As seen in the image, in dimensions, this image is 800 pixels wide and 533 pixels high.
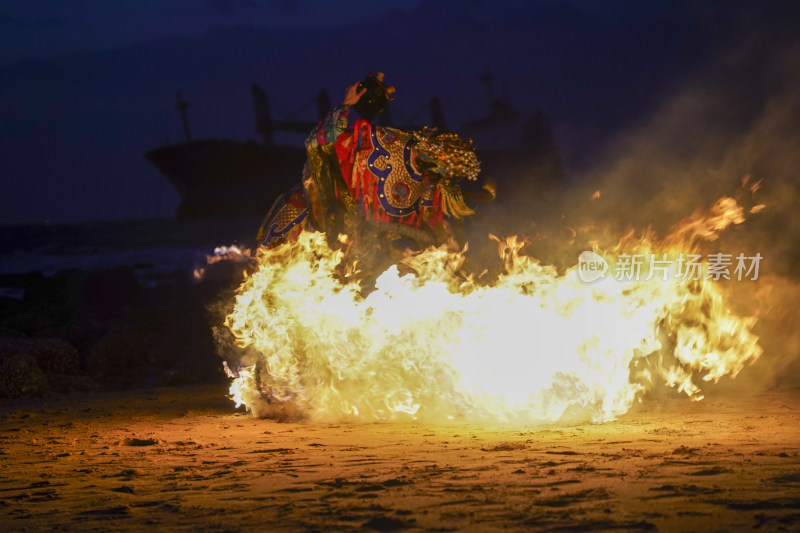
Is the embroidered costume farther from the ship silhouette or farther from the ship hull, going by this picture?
the ship hull

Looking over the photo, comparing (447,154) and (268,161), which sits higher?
(268,161)

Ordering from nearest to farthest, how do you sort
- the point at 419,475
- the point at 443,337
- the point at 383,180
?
the point at 419,475 < the point at 443,337 < the point at 383,180

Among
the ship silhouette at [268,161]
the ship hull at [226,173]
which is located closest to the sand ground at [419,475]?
the ship silhouette at [268,161]

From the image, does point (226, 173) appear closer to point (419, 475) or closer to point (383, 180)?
point (383, 180)

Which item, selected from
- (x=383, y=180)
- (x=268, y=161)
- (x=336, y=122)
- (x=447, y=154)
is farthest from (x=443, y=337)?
(x=268, y=161)

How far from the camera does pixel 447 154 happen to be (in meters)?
7.22

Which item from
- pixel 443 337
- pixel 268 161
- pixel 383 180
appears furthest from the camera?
pixel 268 161

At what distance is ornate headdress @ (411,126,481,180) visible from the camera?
721cm

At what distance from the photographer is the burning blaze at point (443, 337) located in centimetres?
649

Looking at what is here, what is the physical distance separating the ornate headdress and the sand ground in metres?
2.12

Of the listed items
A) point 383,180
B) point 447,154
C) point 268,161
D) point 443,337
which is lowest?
point 443,337

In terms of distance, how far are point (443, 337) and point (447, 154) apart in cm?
159

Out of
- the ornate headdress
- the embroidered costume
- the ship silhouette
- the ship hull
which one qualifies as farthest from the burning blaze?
the ship hull

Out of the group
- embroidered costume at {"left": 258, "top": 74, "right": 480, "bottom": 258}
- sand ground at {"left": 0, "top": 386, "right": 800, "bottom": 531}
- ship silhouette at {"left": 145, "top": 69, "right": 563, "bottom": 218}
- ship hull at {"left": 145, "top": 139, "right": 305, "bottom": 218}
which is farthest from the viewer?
ship hull at {"left": 145, "top": 139, "right": 305, "bottom": 218}
